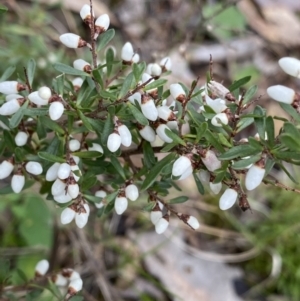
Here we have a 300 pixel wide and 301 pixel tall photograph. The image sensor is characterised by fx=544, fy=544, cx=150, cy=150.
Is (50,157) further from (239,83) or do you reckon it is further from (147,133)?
(239,83)

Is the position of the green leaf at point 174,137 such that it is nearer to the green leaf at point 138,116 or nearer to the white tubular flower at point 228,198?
the green leaf at point 138,116

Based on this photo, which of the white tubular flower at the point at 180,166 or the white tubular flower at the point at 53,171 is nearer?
the white tubular flower at the point at 180,166

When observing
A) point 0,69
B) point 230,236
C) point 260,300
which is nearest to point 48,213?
point 0,69

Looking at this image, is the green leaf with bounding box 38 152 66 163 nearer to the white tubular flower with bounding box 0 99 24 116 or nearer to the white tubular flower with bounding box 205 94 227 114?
the white tubular flower with bounding box 0 99 24 116

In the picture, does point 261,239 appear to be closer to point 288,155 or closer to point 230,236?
point 230,236

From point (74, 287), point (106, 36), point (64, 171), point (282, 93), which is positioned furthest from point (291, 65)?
point (74, 287)

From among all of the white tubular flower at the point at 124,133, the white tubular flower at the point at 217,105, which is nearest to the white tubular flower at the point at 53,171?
the white tubular flower at the point at 124,133
